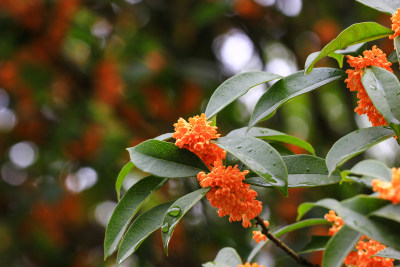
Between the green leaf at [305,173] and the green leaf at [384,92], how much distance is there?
121mm

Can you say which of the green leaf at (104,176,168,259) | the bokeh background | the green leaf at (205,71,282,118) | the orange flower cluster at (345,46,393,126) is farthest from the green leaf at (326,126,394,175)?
the bokeh background

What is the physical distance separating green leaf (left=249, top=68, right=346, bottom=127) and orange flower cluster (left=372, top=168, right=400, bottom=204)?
0.23 meters

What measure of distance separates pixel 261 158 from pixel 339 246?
167mm

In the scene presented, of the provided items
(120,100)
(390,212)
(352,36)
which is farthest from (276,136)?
(120,100)

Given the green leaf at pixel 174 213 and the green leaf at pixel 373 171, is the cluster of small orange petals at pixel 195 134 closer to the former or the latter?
the green leaf at pixel 174 213

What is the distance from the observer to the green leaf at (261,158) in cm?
68

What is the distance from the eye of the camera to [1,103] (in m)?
3.55

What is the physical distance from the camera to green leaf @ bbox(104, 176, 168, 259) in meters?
0.77

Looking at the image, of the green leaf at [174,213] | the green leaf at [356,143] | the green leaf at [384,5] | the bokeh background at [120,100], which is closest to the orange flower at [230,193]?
the green leaf at [174,213]

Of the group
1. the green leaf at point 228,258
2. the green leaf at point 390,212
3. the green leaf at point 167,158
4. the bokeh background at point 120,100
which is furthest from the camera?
the bokeh background at point 120,100

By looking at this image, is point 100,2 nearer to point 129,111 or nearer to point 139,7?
point 139,7

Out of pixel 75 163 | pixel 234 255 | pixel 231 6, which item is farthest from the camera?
pixel 75 163

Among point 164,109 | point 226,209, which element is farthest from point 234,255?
point 164,109

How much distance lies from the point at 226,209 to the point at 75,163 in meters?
2.73
